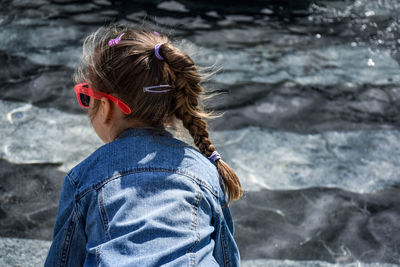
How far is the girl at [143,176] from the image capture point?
132cm

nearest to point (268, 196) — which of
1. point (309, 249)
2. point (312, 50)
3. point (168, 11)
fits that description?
point (309, 249)

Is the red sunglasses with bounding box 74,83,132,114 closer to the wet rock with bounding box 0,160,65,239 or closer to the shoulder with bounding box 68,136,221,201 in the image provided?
the shoulder with bounding box 68,136,221,201

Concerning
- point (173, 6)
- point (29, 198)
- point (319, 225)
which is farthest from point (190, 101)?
point (173, 6)

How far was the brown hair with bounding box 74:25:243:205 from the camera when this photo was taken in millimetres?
1519

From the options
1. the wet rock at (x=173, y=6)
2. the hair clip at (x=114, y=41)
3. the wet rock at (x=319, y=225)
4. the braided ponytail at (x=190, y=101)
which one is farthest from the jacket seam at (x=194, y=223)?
the wet rock at (x=173, y=6)

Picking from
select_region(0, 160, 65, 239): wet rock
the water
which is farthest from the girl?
select_region(0, 160, 65, 239): wet rock

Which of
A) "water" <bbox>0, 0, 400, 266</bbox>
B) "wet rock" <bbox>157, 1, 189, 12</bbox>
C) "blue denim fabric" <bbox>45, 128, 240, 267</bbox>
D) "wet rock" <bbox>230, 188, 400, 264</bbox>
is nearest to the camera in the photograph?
"blue denim fabric" <bbox>45, 128, 240, 267</bbox>

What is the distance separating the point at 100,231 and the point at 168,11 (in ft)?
12.9

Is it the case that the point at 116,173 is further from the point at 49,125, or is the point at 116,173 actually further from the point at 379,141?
the point at 379,141

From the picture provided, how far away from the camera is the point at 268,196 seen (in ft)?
8.95

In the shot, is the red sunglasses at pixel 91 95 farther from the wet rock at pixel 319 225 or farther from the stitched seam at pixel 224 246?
the wet rock at pixel 319 225

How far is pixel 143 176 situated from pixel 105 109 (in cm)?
34

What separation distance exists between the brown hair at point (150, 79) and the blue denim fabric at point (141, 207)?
0.21 ft

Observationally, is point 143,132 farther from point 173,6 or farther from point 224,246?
point 173,6
